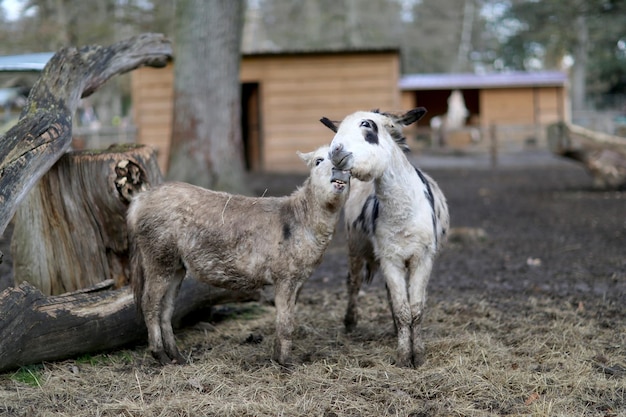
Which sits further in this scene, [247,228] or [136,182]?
[136,182]

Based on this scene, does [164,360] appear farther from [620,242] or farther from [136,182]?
[620,242]

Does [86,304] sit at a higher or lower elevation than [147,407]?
higher

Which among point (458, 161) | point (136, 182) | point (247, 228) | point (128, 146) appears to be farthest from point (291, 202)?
point (458, 161)

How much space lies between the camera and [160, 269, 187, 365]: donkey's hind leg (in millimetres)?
4938

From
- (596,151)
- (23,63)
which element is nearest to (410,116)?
(23,63)

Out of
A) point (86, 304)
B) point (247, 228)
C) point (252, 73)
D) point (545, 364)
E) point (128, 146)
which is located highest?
point (252, 73)

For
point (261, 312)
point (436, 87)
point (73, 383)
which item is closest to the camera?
point (73, 383)

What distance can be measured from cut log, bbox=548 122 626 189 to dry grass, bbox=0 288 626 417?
9025 millimetres

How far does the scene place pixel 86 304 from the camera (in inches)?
197

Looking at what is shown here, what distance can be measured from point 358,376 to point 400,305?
0.61 metres

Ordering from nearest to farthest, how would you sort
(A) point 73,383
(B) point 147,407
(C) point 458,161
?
(B) point 147,407, (A) point 73,383, (C) point 458,161

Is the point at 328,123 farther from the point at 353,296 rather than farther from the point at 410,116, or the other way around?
the point at 353,296

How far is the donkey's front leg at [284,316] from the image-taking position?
4.65m

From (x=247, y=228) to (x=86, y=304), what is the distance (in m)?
1.33
